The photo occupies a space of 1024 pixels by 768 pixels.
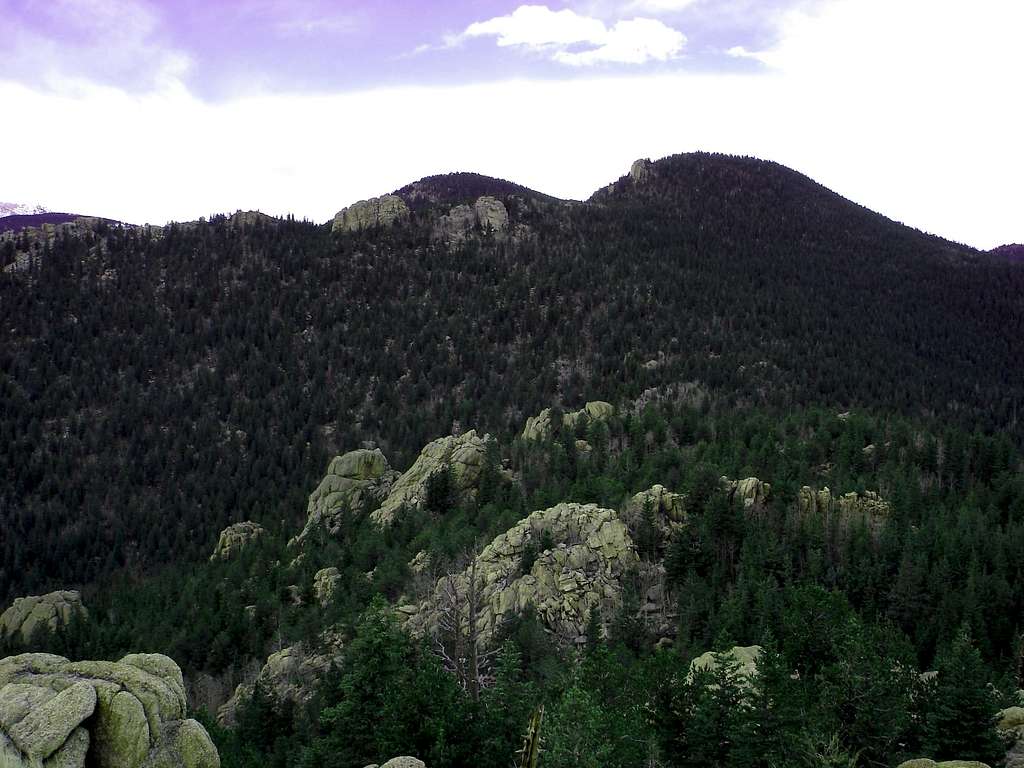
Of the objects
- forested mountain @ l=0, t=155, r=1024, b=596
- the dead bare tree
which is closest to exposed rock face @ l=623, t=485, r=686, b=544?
the dead bare tree

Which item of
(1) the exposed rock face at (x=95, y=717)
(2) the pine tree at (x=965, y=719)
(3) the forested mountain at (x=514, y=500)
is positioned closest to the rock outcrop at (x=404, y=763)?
(3) the forested mountain at (x=514, y=500)

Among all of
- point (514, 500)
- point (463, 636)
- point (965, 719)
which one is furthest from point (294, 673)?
point (965, 719)

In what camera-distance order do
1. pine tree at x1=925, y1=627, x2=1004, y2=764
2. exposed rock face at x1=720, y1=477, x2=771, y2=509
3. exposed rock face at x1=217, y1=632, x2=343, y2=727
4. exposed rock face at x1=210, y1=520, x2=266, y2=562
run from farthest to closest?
exposed rock face at x1=210, y1=520, x2=266, y2=562
exposed rock face at x1=720, y1=477, x2=771, y2=509
exposed rock face at x1=217, y1=632, x2=343, y2=727
pine tree at x1=925, y1=627, x2=1004, y2=764

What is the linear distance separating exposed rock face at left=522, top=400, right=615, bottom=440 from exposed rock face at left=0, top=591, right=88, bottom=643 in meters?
60.2

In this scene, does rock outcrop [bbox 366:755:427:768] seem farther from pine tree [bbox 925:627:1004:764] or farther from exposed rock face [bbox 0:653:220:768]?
pine tree [bbox 925:627:1004:764]

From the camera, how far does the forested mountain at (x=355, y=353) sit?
13262 cm

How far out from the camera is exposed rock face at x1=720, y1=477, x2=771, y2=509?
64188 millimetres

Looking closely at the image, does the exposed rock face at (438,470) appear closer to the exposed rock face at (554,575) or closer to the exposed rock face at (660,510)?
the exposed rock face at (554,575)

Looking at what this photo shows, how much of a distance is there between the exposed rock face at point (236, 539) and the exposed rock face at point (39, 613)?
16851 millimetres

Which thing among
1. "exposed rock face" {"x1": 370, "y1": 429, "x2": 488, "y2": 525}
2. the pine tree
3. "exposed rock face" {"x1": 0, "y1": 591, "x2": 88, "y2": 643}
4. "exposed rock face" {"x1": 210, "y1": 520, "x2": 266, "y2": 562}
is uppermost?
the pine tree

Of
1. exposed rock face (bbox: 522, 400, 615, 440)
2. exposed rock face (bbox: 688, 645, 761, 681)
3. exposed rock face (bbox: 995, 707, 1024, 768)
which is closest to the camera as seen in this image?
exposed rock face (bbox: 995, 707, 1024, 768)

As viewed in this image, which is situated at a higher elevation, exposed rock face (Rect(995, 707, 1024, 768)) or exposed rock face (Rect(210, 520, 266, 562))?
exposed rock face (Rect(995, 707, 1024, 768))

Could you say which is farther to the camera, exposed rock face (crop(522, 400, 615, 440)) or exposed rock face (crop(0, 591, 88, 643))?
exposed rock face (crop(522, 400, 615, 440))

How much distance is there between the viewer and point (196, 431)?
14938 cm
